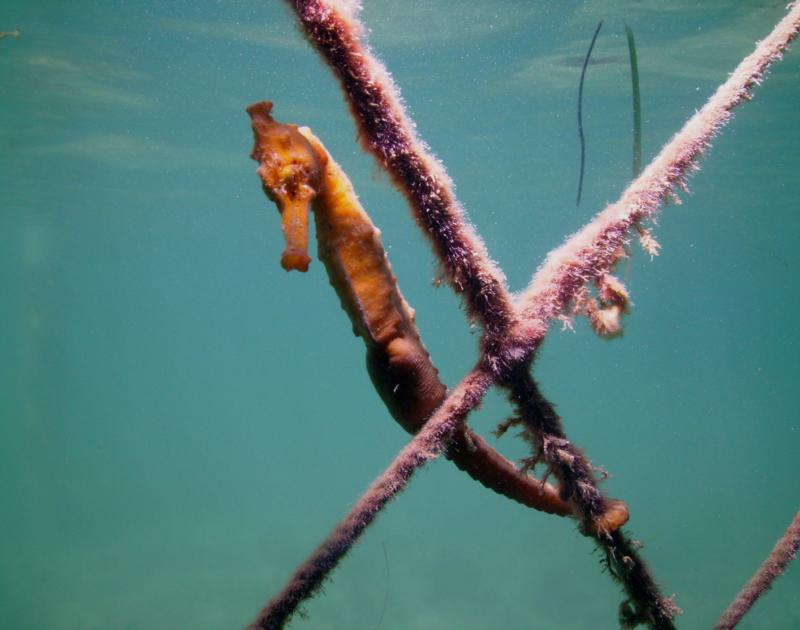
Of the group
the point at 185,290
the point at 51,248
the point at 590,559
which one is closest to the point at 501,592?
the point at 590,559

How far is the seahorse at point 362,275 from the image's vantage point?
1.91 meters

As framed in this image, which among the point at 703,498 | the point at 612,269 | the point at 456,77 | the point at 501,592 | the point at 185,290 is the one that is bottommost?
the point at 185,290

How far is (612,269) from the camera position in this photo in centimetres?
219

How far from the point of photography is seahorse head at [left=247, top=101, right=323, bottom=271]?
1.89m

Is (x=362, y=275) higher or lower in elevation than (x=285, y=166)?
lower

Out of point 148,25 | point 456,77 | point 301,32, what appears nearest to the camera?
point 301,32

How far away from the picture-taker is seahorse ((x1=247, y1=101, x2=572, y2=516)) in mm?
1912

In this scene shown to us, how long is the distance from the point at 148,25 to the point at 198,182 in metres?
16.1

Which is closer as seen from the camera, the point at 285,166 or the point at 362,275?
the point at 285,166

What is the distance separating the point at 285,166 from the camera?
192 centimetres

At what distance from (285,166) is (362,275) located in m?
0.49

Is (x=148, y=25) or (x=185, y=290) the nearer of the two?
(x=148, y=25)

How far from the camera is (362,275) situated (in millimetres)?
2191

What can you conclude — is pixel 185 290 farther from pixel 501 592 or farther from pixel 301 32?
pixel 301 32
